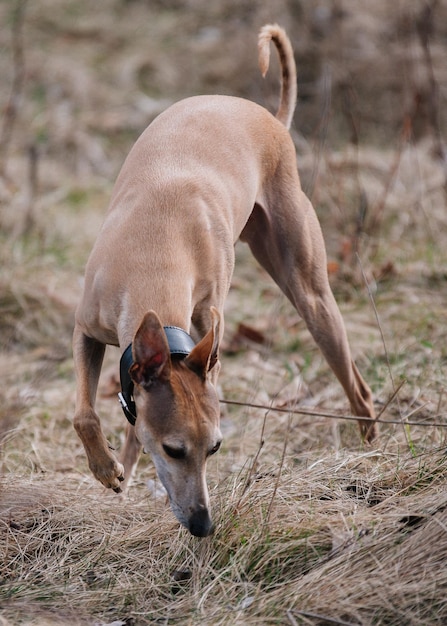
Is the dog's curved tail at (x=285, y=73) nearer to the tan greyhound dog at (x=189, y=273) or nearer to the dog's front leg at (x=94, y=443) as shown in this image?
the tan greyhound dog at (x=189, y=273)

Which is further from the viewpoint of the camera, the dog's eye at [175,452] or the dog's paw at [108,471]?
the dog's paw at [108,471]

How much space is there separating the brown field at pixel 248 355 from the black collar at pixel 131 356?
0.38 m

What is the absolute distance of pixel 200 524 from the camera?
10.8ft

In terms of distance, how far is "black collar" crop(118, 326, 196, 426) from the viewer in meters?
3.39

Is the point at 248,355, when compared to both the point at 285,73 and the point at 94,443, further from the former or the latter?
the point at 94,443

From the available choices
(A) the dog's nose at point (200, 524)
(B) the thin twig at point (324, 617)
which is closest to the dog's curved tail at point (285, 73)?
(A) the dog's nose at point (200, 524)

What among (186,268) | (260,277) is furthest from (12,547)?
(260,277)

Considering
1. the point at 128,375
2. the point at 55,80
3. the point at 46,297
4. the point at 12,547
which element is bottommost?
the point at 55,80

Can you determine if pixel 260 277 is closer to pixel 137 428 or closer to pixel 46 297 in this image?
pixel 46 297

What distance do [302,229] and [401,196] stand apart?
3826mm

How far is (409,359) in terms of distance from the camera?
5.37 m

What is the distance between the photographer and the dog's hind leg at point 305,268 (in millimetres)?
4594

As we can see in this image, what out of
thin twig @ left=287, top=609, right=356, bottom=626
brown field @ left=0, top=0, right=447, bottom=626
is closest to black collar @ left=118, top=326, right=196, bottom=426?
brown field @ left=0, top=0, right=447, bottom=626

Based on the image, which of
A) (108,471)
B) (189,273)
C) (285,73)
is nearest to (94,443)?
(108,471)
